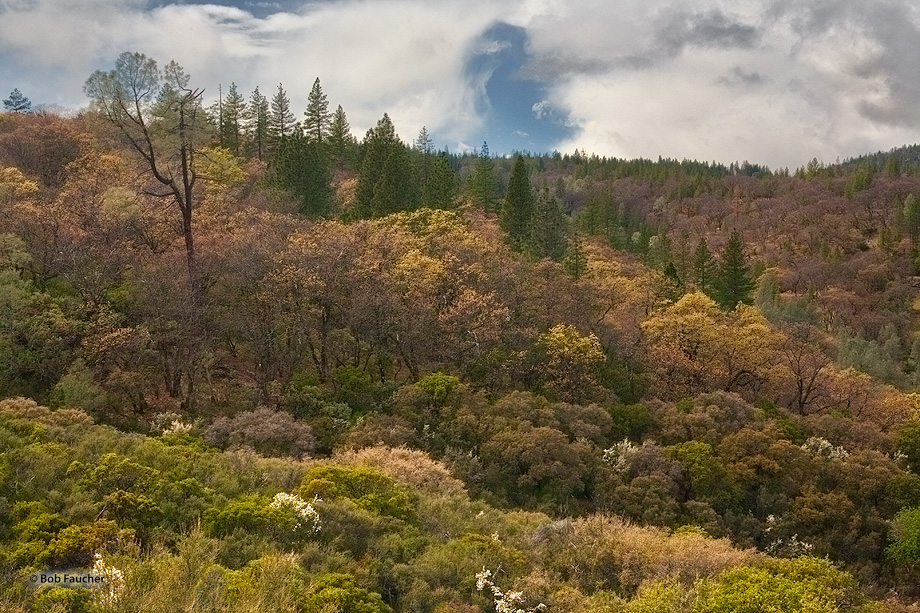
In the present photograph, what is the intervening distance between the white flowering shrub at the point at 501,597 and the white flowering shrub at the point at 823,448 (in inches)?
626

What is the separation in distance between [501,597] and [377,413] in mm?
11136

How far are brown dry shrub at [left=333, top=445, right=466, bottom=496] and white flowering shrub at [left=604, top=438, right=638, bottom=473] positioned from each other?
19.5ft

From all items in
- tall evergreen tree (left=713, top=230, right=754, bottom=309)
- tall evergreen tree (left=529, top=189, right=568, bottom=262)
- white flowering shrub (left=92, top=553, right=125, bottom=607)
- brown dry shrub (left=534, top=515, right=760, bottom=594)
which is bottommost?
brown dry shrub (left=534, top=515, right=760, bottom=594)

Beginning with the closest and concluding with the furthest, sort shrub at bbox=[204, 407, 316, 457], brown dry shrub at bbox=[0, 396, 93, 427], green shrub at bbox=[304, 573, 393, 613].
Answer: green shrub at bbox=[304, 573, 393, 613] → brown dry shrub at bbox=[0, 396, 93, 427] → shrub at bbox=[204, 407, 316, 457]

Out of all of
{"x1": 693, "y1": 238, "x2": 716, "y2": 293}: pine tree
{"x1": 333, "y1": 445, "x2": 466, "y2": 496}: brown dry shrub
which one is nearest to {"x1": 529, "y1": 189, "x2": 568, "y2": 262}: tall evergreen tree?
{"x1": 693, "y1": 238, "x2": 716, "y2": 293}: pine tree

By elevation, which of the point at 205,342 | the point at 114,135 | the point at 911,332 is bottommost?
the point at 911,332

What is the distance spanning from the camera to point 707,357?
32812 millimetres

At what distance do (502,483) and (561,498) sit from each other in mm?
1916

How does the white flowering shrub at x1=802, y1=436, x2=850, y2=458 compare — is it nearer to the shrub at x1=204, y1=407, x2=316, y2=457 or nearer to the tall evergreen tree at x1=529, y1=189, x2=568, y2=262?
the shrub at x1=204, y1=407, x2=316, y2=457

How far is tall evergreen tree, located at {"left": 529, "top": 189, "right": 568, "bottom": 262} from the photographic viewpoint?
4562 centimetres

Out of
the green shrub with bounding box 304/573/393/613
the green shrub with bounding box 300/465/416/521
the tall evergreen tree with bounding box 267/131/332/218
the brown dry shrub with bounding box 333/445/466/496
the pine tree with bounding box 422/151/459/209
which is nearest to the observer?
the green shrub with bounding box 304/573/393/613

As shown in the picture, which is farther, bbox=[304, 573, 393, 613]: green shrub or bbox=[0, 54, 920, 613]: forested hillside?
bbox=[0, 54, 920, 613]: forested hillside

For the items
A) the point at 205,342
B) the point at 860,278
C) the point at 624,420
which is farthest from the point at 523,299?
the point at 860,278

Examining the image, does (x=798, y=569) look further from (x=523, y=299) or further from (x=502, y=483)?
(x=523, y=299)
